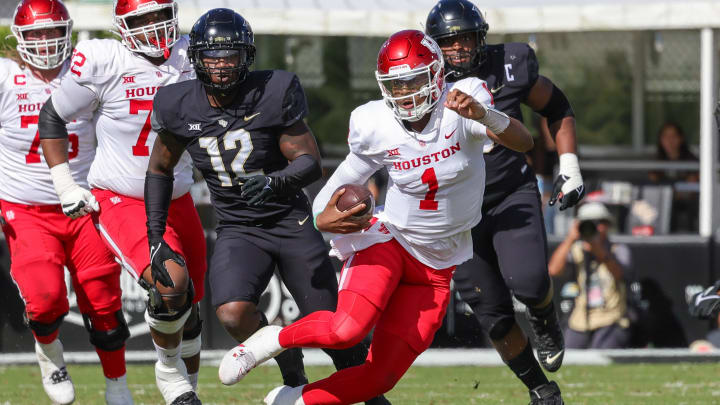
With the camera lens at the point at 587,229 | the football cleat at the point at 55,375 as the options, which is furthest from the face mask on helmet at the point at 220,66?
the camera lens at the point at 587,229

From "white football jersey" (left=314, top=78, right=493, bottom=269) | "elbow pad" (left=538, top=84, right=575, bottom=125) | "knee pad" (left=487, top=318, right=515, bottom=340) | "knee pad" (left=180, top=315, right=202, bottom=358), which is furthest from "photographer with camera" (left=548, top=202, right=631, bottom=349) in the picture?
"white football jersey" (left=314, top=78, right=493, bottom=269)

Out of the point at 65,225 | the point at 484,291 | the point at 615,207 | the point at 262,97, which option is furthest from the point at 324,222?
the point at 615,207

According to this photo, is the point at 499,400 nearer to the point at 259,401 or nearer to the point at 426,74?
the point at 259,401

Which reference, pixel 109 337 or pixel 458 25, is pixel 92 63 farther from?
pixel 458 25

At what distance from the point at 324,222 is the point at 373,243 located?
10.9 inches

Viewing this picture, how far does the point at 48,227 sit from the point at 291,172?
1772 millimetres

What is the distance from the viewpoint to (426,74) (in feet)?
17.0

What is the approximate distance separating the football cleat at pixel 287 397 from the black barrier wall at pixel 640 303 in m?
4.17

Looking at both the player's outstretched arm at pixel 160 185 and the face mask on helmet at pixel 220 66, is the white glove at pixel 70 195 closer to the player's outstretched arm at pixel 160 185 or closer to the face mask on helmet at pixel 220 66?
the player's outstretched arm at pixel 160 185

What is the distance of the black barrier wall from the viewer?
9562 mm

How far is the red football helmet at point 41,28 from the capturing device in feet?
21.4

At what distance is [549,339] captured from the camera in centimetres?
627

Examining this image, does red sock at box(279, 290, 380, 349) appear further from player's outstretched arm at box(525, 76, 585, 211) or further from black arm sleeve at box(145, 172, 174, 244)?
player's outstretched arm at box(525, 76, 585, 211)

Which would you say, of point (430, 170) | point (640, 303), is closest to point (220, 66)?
point (430, 170)
